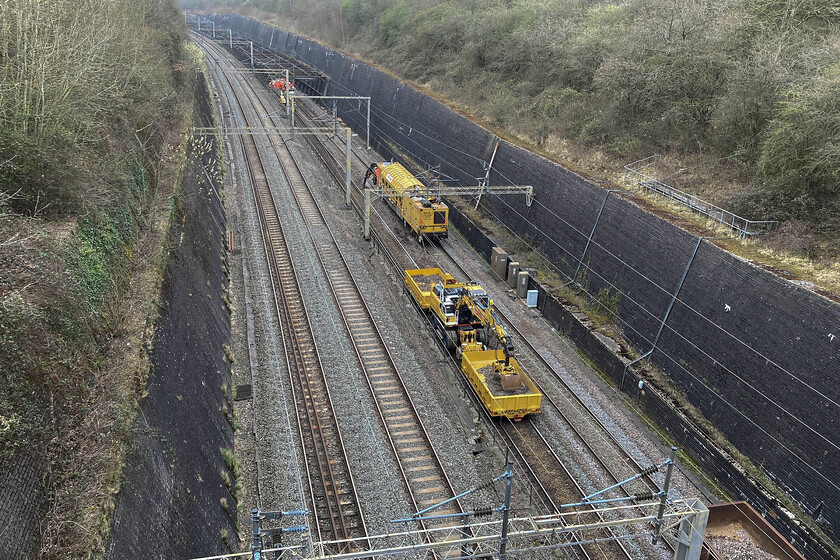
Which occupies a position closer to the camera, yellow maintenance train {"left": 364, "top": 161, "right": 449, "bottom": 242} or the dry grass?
the dry grass

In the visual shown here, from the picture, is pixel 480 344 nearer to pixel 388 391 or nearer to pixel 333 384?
pixel 388 391

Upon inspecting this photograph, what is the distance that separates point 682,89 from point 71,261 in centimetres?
2589

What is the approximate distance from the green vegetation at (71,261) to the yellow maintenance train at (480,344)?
30.3 ft

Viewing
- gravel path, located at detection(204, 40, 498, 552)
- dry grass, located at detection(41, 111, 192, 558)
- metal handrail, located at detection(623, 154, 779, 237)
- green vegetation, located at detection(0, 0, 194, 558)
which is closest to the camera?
dry grass, located at detection(41, 111, 192, 558)

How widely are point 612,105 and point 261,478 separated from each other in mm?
25226

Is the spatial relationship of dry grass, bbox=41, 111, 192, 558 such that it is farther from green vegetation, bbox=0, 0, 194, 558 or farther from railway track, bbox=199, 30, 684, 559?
railway track, bbox=199, 30, 684, 559

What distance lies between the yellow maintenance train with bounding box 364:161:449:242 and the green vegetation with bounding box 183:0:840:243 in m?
7.60

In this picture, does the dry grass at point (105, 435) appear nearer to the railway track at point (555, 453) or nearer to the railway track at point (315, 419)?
the railway track at point (315, 419)

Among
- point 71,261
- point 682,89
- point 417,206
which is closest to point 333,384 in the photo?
point 71,261

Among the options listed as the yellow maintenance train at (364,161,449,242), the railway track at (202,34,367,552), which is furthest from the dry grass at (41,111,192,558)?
the yellow maintenance train at (364,161,449,242)

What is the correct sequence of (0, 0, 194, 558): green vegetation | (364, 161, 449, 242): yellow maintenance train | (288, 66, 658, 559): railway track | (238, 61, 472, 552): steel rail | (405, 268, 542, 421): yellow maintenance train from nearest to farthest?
(0, 0, 194, 558): green vegetation < (288, 66, 658, 559): railway track < (238, 61, 472, 552): steel rail < (405, 268, 542, 421): yellow maintenance train < (364, 161, 449, 242): yellow maintenance train

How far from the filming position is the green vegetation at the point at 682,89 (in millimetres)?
20328

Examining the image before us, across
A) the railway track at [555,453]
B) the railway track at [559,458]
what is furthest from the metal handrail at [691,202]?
the railway track at [559,458]

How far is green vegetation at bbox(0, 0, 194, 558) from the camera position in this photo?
381 inches
